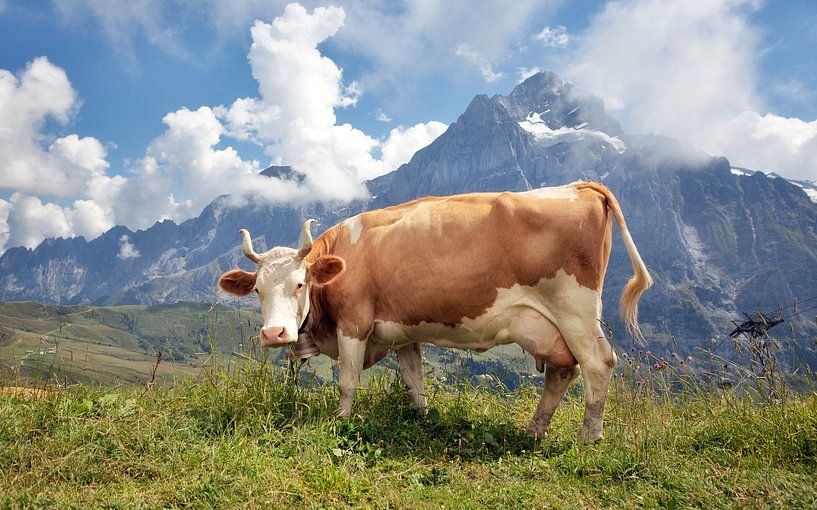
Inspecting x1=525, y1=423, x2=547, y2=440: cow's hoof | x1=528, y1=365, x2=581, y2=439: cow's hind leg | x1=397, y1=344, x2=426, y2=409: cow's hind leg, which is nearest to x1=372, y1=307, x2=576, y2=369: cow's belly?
x1=528, y1=365, x2=581, y2=439: cow's hind leg

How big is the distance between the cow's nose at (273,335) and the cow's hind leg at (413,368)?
6.42ft

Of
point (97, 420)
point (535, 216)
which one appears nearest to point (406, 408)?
point (535, 216)

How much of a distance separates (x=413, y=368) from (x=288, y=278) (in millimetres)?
2243

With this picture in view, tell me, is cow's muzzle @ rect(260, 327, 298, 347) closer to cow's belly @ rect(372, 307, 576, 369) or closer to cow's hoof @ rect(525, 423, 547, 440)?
cow's belly @ rect(372, 307, 576, 369)

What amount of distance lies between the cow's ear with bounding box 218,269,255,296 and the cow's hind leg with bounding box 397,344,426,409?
92.3 inches

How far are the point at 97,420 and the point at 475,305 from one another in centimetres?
438

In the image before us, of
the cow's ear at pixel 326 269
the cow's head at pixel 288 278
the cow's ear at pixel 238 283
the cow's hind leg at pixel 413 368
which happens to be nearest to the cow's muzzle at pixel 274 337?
the cow's head at pixel 288 278

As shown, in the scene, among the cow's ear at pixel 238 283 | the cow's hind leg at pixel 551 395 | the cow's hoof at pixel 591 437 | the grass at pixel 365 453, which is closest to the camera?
the grass at pixel 365 453

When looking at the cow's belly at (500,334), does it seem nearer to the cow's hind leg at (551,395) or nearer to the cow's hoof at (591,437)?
the cow's hind leg at (551,395)

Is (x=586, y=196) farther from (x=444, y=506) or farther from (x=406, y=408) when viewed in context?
(x=444, y=506)

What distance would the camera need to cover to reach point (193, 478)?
14.5ft

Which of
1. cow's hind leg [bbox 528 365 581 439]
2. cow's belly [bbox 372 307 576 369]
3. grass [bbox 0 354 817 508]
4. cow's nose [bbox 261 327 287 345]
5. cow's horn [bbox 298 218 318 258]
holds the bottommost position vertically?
grass [bbox 0 354 817 508]

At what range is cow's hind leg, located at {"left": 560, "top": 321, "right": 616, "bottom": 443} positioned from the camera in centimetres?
615

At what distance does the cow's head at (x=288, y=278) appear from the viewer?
669 centimetres
